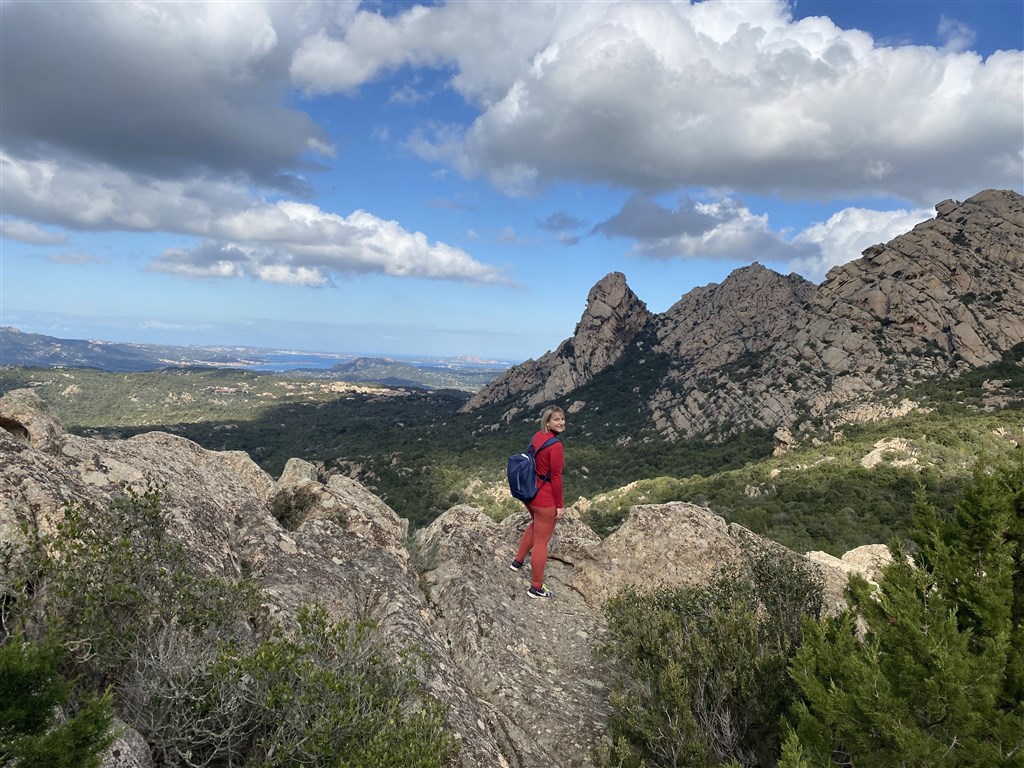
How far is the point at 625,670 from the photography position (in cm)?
776

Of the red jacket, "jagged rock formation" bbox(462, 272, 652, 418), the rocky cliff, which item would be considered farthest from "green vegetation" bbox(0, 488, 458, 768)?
"jagged rock formation" bbox(462, 272, 652, 418)

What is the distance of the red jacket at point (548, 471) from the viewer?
10.2 m

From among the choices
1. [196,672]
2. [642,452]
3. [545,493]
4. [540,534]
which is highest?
[545,493]

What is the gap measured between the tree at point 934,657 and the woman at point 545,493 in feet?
16.5

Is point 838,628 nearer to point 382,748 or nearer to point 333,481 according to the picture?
point 382,748

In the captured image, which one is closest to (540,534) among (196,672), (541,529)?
(541,529)

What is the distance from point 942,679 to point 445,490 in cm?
6734

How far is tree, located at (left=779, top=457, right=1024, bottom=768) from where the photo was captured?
476 centimetres

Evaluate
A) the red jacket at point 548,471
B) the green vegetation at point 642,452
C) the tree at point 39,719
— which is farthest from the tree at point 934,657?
the tree at point 39,719

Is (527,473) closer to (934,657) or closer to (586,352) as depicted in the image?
(934,657)

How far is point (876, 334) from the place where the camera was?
7831cm

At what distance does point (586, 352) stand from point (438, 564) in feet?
405

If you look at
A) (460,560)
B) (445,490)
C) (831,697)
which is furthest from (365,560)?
(445,490)

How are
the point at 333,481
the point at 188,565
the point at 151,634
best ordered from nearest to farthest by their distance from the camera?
the point at 151,634, the point at 188,565, the point at 333,481
